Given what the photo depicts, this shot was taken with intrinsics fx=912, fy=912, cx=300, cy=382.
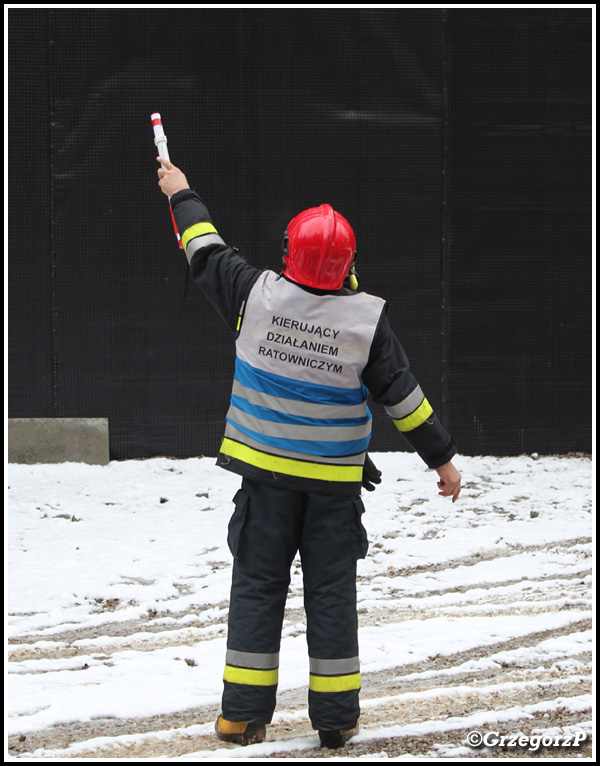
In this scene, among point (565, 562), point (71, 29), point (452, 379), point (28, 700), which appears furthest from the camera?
point (452, 379)

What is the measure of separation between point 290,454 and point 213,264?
2.54ft

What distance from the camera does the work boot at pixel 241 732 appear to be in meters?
3.24

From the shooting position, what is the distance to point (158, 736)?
336 centimetres

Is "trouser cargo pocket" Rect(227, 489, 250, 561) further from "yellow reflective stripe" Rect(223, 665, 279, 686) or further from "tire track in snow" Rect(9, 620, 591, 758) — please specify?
"tire track in snow" Rect(9, 620, 591, 758)

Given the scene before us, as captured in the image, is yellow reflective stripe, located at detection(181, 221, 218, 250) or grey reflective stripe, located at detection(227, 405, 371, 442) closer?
grey reflective stripe, located at detection(227, 405, 371, 442)

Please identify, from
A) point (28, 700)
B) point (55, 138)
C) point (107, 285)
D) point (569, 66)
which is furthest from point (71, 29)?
point (28, 700)

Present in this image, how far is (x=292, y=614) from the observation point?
4770 mm

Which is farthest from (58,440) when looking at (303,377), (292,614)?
(303,377)

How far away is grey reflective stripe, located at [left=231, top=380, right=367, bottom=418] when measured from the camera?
3.26 metres

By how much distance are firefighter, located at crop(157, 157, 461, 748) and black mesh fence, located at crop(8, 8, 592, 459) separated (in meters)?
4.19

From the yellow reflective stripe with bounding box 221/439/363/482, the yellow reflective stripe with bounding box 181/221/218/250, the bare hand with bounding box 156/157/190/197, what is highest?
the bare hand with bounding box 156/157/190/197

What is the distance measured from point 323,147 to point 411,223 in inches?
38.1

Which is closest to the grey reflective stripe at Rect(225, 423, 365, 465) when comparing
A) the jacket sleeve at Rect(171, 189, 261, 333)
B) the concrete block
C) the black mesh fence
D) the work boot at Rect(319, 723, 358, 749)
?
the jacket sleeve at Rect(171, 189, 261, 333)

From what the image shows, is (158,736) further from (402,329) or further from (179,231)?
(402,329)
